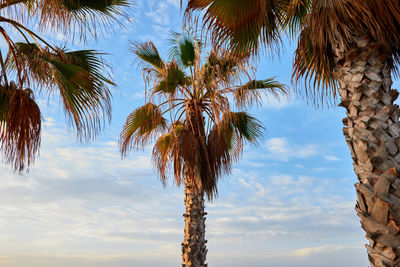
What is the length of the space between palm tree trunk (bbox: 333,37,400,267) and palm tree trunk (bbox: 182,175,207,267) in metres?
6.14

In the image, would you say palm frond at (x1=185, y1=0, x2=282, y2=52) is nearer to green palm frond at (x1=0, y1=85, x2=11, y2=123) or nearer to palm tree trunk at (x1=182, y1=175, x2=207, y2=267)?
green palm frond at (x1=0, y1=85, x2=11, y2=123)

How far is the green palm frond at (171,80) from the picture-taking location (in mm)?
10523

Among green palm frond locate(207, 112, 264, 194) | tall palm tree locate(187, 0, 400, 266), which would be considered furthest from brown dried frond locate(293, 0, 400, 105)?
green palm frond locate(207, 112, 264, 194)

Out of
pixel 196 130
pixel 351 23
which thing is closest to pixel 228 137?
pixel 196 130

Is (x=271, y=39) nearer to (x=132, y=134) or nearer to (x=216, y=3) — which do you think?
(x=216, y=3)

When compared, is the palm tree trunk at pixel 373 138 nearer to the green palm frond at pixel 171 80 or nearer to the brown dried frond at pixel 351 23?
the brown dried frond at pixel 351 23

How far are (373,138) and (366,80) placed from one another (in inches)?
30.1

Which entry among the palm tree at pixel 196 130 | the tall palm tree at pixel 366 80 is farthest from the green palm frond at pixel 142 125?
the tall palm tree at pixel 366 80

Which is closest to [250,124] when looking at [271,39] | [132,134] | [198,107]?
[198,107]

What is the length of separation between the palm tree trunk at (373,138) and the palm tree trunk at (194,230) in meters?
6.14

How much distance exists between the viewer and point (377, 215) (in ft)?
13.8

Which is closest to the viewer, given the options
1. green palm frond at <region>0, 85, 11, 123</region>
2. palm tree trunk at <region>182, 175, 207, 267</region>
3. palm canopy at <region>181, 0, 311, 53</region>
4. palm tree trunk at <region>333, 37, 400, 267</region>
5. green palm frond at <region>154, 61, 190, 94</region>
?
palm tree trunk at <region>333, 37, 400, 267</region>

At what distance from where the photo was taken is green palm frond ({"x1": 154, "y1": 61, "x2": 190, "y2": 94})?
1052 centimetres

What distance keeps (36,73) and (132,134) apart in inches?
181
